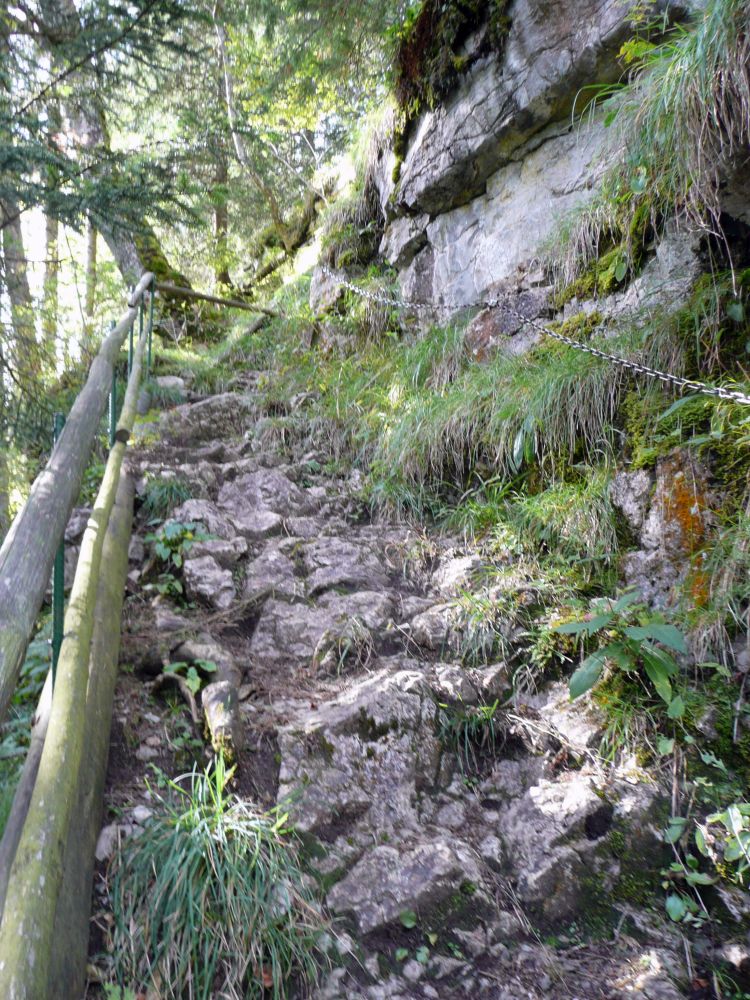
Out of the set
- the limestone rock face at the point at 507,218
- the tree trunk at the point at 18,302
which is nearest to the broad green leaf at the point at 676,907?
the limestone rock face at the point at 507,218

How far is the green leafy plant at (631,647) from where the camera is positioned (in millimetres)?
2473

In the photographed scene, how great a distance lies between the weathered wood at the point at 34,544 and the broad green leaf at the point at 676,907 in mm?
2184

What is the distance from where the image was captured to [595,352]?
9.82ft

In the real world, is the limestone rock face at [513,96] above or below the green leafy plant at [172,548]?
above

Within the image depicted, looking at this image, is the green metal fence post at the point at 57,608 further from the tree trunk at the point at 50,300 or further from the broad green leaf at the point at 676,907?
the tree trunk at the point at 50,300

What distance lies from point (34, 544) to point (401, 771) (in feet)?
5.60

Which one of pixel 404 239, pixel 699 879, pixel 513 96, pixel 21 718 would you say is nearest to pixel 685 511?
pixel 699 879

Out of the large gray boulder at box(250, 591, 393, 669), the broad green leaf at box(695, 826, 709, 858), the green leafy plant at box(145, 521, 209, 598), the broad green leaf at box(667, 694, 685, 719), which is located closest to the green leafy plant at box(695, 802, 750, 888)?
the broad green leaf at box(695, 826, 709, 858)

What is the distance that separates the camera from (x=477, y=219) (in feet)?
18.9

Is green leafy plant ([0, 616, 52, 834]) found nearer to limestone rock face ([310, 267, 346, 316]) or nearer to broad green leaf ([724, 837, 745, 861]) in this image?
broad green leaf ([724, 837, 745, 861])

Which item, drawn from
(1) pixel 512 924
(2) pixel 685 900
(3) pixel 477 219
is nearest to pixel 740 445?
(2) pixel 685 900

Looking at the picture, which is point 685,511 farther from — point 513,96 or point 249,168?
point 249,168

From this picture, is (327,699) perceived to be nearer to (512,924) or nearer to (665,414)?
(512,924)

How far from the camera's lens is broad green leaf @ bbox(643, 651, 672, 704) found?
8.04 ft
